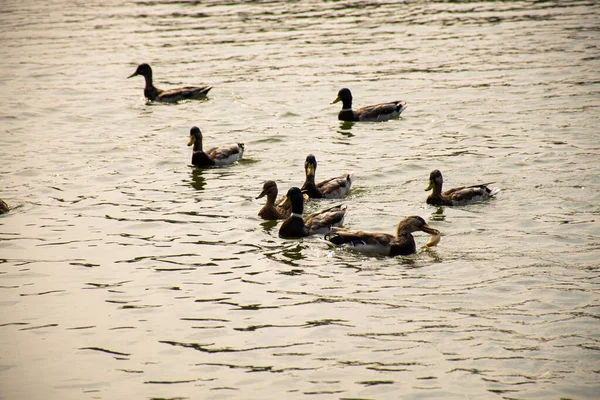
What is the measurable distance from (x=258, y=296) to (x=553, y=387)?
14.9 feet

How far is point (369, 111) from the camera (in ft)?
78.8

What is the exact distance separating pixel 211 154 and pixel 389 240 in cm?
723

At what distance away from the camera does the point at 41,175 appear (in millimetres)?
19312

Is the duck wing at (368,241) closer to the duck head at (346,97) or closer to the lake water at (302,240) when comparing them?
the lake water at (302,240)

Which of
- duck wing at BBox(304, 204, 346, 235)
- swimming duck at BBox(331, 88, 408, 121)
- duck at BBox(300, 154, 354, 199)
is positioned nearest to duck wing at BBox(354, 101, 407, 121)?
swimming duck at BBox(331, 88, 408, 121)

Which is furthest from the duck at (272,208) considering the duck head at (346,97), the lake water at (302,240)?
the duck head at (346,97)

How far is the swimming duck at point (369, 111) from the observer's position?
2373 cm

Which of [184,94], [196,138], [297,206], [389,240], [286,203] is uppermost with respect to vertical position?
[184,94]

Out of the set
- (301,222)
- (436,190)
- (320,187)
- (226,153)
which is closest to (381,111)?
(226,153)

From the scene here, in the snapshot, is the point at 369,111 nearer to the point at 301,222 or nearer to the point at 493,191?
the point at 493,191

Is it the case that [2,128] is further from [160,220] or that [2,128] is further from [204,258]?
[204,258]

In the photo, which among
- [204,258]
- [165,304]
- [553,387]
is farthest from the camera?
[204,258]

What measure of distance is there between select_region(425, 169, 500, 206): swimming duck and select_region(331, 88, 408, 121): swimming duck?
7.21 metres

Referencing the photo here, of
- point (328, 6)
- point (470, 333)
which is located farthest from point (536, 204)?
point (328, 6)
